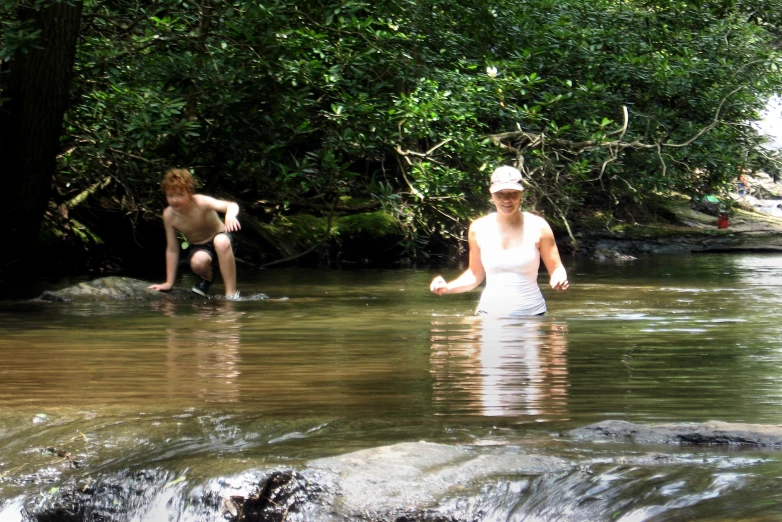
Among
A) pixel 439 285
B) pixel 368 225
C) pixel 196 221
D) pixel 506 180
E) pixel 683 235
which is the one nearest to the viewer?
pixel 506 180

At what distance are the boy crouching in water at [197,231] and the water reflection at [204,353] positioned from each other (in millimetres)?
1059

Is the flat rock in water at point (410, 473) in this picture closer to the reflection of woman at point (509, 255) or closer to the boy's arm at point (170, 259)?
the reflection of woman at point (509, 255)

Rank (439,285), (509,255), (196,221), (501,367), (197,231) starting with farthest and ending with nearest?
(197,231) → (196,221) → (509,255) → (439,285) → (501,367)

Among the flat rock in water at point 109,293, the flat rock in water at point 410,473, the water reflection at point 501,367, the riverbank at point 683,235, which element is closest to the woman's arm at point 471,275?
the water reflection at point 501,367

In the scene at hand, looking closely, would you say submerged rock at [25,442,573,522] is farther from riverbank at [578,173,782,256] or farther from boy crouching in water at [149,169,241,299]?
riverbank at [578,173,782,256]

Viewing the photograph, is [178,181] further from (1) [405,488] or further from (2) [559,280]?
(1) [405,488]

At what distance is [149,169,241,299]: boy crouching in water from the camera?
9.32 metres

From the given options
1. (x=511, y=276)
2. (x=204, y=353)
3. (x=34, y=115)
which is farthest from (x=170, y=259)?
(x=204, y=353)

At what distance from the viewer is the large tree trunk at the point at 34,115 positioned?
9.29 meters

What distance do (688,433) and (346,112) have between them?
30.1ft

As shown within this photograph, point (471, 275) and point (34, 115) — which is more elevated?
point (34, 115)

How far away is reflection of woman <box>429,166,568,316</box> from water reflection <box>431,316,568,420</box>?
0.13 metres

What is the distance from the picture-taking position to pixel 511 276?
268 inches

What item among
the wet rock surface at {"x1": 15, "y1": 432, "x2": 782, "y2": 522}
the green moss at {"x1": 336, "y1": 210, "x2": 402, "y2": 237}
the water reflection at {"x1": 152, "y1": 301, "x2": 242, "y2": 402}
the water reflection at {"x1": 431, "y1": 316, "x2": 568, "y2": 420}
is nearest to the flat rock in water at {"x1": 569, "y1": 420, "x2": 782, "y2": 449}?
the wet rock surface at {"x1": 15, "y1": 432, "x2": 782, "y2": 522}
